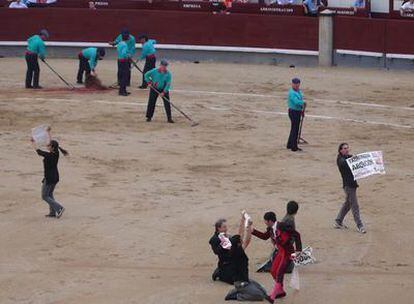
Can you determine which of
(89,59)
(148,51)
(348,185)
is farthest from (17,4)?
(348,185)

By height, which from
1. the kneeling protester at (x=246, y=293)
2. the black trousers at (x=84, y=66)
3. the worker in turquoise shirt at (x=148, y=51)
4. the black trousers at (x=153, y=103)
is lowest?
the kneeling protester at (x=246, y=293)

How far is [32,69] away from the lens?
27.4 m

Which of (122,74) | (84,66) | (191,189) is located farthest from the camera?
(84,66)

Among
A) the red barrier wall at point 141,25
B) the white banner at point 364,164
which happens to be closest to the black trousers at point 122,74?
the red barrier wall at point 141,25

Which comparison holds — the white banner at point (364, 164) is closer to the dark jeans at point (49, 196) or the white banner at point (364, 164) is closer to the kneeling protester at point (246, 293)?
the kneeling protester at point (246, 293)

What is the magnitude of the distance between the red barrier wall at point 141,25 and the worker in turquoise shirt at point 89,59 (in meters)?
5.73

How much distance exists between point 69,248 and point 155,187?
3.46m

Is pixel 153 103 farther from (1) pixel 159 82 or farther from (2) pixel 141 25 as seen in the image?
(2) pixel 141 25

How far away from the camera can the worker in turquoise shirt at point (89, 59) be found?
27466 mm

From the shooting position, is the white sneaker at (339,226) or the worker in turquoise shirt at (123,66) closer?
the white sneaker at (339,226)

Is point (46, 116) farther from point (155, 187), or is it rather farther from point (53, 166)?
point (53, 166)

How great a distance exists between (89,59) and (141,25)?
6.17 m

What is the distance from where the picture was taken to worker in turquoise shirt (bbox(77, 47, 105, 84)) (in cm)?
2747

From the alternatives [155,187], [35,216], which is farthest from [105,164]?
[35,216]
